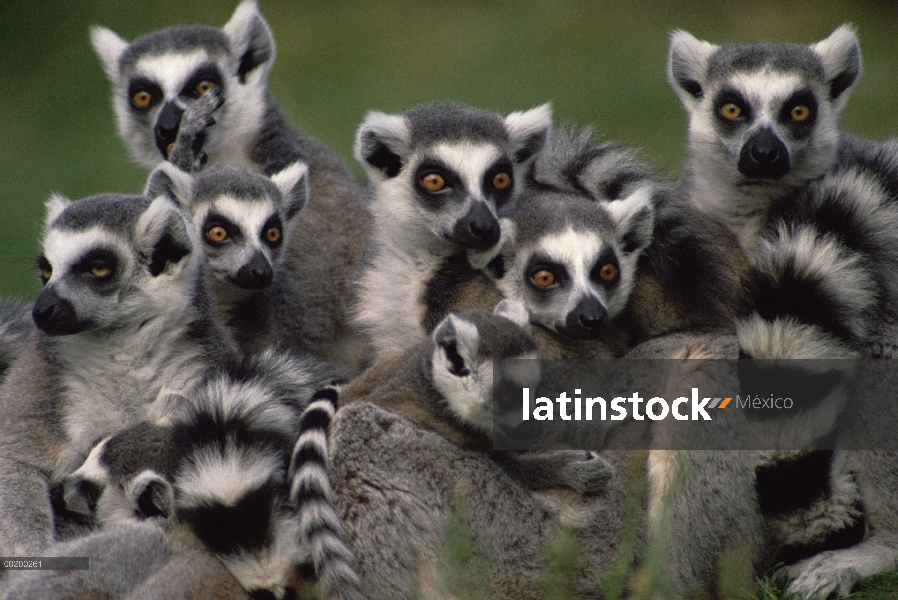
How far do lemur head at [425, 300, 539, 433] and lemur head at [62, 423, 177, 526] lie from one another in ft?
3.29

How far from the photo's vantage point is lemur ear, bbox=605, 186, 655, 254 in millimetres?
4348

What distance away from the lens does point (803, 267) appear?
3588 mm

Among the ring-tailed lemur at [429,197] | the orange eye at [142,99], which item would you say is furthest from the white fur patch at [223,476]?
the orange eye at [142,99]

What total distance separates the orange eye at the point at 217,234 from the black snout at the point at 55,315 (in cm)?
100

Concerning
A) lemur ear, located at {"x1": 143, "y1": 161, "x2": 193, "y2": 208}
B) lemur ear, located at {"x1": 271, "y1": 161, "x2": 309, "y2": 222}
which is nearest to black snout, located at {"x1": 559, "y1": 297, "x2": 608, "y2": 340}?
lemur ear, located at {"x1": 271, "y1": 161, "x2": 309, "y2": 222}

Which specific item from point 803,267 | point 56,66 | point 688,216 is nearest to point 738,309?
point 803,267

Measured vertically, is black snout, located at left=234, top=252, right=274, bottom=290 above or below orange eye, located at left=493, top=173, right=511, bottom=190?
below

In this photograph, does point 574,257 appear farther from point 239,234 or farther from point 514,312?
point 239,234

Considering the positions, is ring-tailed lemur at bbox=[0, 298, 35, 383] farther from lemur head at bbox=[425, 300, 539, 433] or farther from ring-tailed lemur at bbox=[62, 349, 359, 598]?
lemur head at bbox=[425, 300, 539, 433]

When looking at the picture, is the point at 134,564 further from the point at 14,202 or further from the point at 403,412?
the point at 14,202

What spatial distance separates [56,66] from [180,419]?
37.3 feet

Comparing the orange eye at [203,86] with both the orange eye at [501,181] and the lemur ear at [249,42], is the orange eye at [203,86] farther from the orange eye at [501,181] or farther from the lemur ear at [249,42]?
the orange eye at [501,181]

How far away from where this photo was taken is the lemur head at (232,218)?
4785 millimetres

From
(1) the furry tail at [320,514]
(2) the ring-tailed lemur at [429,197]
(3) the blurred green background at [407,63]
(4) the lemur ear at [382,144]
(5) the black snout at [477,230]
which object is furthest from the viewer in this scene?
(3) the blurred green background at [407,63]
